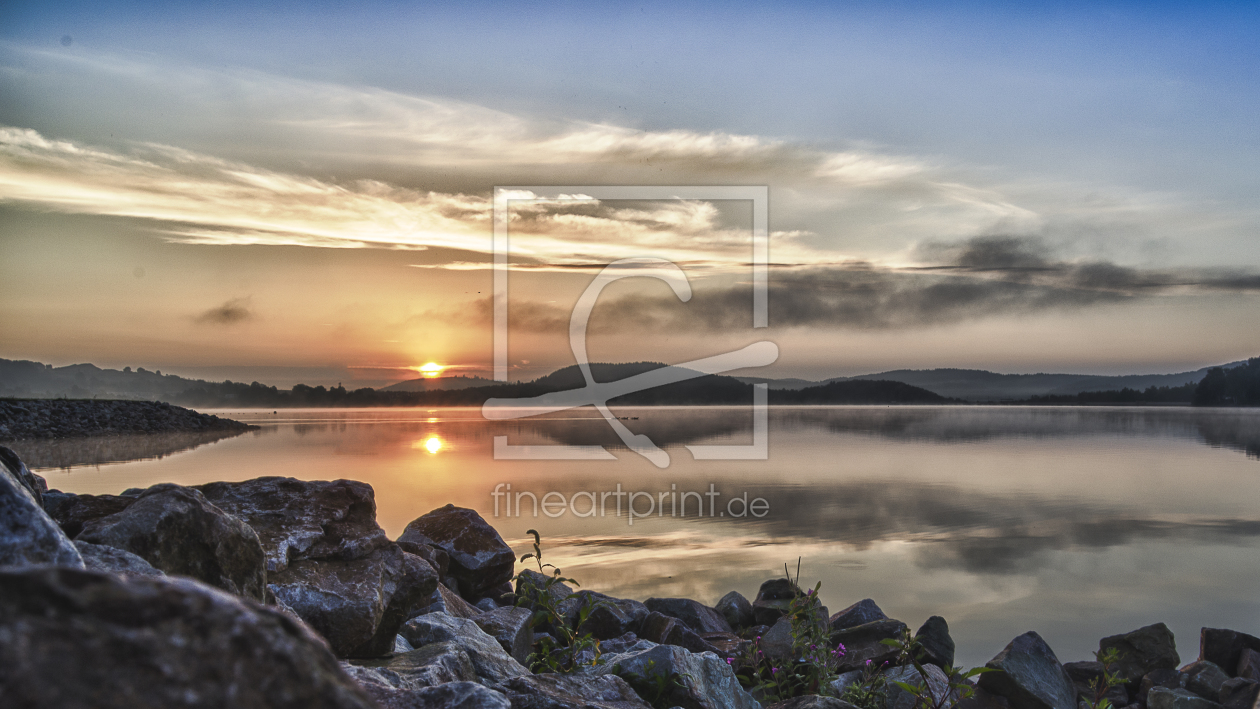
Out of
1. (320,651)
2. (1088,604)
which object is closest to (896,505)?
(1088,604)

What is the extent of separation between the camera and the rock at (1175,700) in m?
6.72

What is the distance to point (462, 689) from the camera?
284 cm

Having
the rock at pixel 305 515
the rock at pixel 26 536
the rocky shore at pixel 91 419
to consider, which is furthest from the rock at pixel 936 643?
the rocky shore at pixel 91 419

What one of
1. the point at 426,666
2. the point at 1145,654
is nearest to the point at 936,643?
the point at 1145,654

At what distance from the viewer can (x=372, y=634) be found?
4.60 metres

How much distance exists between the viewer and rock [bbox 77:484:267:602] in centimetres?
326

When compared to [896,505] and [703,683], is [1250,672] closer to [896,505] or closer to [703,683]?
[703,683]

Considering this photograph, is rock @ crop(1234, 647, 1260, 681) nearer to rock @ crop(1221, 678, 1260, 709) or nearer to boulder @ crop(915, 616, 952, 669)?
rock @ crop(1221, 678, 1260, 709)

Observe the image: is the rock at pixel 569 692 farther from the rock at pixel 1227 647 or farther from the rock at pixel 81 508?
the rock at pixel 1227 647

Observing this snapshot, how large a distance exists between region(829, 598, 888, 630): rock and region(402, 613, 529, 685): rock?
4889mm

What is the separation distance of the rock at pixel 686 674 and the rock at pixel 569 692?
54cm

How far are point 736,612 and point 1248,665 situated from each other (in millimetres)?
5448

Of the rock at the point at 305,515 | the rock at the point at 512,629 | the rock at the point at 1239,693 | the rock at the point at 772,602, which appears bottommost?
the rock at the point at 1239,693

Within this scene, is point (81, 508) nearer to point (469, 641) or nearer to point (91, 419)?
point (469, 641)
